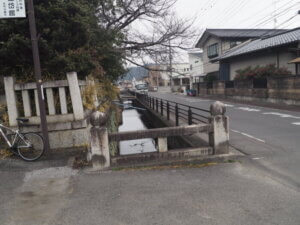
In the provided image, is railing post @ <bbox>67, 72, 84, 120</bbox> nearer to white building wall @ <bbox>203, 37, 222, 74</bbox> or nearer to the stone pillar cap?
the stone pillar cap

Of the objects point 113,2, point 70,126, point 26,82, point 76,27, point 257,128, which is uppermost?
point 113,2

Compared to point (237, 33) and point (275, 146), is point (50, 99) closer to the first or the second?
point (275, 146)

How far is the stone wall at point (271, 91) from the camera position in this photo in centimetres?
1502

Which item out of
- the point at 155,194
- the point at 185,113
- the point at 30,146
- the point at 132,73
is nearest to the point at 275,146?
the point at 155,194

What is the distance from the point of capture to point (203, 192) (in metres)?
3.70

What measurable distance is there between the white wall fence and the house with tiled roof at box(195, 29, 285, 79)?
27268mm

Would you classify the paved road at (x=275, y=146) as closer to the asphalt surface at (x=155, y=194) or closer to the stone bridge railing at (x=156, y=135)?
the asphalt surface at (x=155, y=194)

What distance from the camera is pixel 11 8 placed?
515 centimetres

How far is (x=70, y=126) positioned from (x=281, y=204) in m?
4.61

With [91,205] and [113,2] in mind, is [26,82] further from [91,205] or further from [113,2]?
[113,2]

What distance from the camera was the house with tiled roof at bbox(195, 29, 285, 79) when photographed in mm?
32562

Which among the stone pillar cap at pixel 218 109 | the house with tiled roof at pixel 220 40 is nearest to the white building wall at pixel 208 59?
the house with tiled roof at pixel 220 40

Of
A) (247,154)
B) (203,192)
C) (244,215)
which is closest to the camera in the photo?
(244,215)

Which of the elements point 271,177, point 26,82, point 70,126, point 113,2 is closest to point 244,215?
point 271,177
